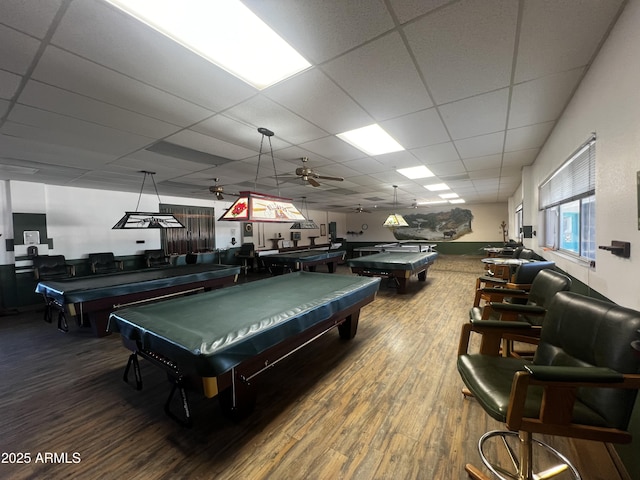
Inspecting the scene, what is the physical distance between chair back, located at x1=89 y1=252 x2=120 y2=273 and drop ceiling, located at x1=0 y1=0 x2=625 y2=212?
270cm

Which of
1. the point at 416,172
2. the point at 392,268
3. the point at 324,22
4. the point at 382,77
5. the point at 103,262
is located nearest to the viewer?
the point at 324,22

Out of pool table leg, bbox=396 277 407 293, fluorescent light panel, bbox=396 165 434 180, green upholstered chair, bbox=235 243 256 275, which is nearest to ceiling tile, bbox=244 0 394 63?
Answer: fluorescent light panel, bbox=396 165 434 180

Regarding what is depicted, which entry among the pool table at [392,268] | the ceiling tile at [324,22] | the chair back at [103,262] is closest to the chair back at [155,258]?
the chair back at [103,262]

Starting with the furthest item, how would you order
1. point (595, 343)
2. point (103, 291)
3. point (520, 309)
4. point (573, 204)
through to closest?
point (103, 291), point (573, 204), point (520, 309), point (595, 343)

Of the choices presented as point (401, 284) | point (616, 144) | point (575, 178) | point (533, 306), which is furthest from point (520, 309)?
point (401, 284)

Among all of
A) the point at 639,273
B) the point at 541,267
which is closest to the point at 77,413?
the point at 639,273

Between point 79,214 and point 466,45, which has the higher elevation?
point 466,45

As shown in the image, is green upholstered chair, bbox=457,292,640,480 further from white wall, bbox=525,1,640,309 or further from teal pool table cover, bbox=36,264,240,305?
teal pool table cover, bbox=36,264,240,305

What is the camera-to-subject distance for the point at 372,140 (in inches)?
136

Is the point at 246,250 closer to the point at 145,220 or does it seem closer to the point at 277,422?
the point at 145,220

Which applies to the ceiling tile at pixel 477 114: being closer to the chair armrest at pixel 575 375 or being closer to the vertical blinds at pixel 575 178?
the vertical blinds at pixel 575 178

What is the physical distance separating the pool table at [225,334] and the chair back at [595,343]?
5.60 feet

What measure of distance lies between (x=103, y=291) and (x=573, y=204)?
6.20m

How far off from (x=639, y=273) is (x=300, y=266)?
6.31 metres
